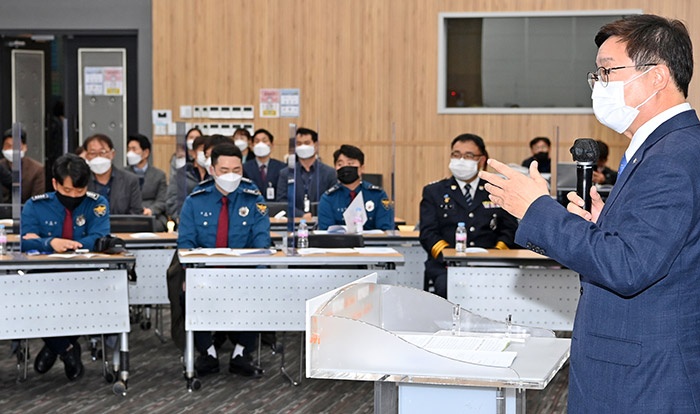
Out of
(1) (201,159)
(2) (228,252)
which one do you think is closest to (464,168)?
(2) (228,252)

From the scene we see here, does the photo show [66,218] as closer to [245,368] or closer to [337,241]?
[245,368]

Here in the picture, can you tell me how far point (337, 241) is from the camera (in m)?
6.98

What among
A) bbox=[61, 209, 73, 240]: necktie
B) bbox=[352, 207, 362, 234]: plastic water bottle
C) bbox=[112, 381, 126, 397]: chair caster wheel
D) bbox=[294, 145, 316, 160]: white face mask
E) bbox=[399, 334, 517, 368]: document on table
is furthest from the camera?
bbox=[294, 145, 316, 160]: white face mask

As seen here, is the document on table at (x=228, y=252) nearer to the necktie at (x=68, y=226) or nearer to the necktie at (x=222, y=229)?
the necktie at (x=222, y=229)

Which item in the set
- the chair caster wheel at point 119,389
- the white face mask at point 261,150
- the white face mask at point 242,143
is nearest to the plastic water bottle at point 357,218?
the chair caster wheel at point 119,389

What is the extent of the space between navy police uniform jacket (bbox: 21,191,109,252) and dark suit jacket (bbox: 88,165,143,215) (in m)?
1.93

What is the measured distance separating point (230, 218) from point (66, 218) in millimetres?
1019

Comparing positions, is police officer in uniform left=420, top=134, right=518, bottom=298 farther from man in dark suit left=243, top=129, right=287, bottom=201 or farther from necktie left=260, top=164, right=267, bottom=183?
necktie left=260, top=164, right=267, bottom=183

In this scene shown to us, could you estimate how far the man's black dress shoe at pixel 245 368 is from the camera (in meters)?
6.64

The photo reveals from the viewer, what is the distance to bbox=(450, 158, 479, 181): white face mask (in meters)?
7.21

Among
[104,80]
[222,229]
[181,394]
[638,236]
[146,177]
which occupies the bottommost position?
[181,394]

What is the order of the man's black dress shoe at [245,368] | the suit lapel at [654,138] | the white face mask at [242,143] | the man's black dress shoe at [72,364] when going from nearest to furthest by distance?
1. the suit lapel at [654,138]
2. the man's black dress shoe at [72,364]
3. the man's black dress shoe at [245,368]
4. the white face mask at [242,143]

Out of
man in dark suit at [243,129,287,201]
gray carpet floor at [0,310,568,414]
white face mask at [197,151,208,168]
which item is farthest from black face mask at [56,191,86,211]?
man in dark suit at [243,129,287,201]

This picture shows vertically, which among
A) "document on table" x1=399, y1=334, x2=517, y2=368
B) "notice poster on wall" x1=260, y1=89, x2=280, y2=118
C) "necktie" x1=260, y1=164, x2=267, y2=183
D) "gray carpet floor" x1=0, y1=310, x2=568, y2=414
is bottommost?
"gray carpet floor" x1=0, y1=310, x2=568, y2=414
